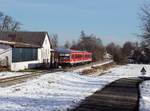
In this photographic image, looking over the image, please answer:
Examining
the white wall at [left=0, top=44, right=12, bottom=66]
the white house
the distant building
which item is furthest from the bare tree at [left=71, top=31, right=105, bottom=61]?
the white wall at [left=0, top=44, right=12, bottom=66]

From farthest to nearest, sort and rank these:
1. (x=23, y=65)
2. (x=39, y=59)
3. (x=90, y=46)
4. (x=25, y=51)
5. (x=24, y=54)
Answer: (x=90, y=46) < (x=39, y=59) < (x=25, y=51) < (x=24, y=54) < (x=23, y=65)

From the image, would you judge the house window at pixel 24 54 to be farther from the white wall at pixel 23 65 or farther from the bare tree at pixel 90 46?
the bare tree at pixel 90 46

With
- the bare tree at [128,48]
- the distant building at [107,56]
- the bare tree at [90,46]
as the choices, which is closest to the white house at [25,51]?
the bare tree at [90,46]

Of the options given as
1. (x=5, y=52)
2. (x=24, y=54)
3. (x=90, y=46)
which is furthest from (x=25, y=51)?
(x=90, y=46)

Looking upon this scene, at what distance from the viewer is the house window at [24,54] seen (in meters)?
57.9

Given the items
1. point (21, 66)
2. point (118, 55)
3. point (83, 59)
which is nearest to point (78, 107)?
point (21, 66)

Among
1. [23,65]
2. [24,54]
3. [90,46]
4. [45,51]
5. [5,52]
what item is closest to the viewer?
[5,52]

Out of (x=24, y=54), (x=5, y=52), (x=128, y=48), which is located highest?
(x=128, y=48)

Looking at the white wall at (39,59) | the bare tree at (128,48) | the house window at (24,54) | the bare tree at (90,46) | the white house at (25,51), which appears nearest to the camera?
the white house at (25,51)

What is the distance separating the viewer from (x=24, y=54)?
208 ft

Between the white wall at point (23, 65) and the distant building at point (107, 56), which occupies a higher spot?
the distant building at point (107, 56)

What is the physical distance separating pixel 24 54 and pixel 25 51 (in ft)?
3.02

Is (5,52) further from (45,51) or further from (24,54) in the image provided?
(45,51)

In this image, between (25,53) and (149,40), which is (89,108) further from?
(25,53)
